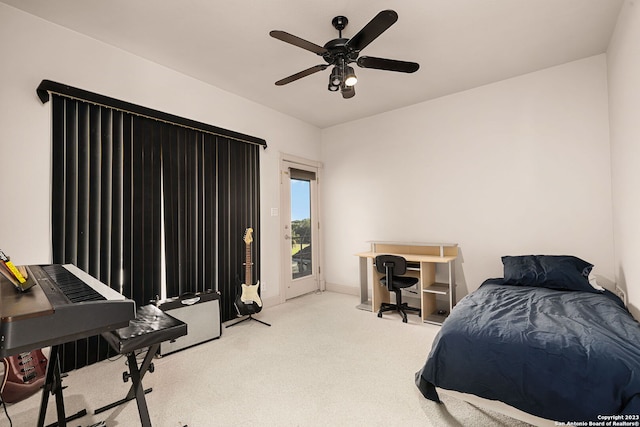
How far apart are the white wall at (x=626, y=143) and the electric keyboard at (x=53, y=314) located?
3328 millimetres

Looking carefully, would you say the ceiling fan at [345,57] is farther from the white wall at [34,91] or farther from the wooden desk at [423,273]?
the wooden desk at [423,273]

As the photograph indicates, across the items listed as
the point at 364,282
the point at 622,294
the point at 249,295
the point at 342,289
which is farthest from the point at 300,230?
the point at 622,294

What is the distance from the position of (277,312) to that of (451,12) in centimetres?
379

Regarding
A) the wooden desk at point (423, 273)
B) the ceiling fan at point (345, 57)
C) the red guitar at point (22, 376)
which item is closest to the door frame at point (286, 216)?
the wooden desk at point (423, 273)

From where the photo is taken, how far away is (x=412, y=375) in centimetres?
230


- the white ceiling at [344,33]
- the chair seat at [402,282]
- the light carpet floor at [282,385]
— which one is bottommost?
the light carpet floor at [282,385]

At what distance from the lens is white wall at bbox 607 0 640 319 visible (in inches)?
82.7

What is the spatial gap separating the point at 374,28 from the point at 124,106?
2.39 metres

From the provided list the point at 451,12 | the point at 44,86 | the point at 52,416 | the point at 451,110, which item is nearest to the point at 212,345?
the point at 52,416

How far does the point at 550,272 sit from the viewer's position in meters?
2.87

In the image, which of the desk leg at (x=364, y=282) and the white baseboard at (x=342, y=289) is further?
the white baseboard at (x=342, y=289)

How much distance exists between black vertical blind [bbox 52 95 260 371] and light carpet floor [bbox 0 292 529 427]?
0.65 m

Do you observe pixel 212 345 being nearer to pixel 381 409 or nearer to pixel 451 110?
pixel 381 409

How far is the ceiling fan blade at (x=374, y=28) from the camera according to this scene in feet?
5.71
